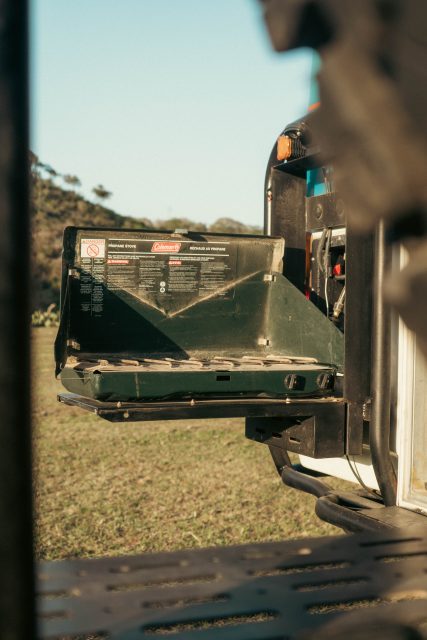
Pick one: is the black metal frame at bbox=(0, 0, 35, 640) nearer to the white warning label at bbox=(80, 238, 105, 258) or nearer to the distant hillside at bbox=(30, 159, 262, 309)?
the white warning label at bbox=(80, 238, 105, 258)

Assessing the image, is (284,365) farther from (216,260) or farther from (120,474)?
(120,474)

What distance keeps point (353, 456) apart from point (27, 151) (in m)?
3.14

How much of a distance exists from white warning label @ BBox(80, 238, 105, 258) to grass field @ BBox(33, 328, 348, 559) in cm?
104

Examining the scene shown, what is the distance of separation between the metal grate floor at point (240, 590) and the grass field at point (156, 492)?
318cm

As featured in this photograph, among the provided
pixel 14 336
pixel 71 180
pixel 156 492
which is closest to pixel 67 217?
pixel 71 180

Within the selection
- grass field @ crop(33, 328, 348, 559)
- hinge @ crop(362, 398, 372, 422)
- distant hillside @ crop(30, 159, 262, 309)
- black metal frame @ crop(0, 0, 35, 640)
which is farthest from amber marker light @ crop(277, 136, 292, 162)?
distant hillside @ crop(30, 159, 262, 309)

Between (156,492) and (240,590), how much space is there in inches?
181

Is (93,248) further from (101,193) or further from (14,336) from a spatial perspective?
(101,193)

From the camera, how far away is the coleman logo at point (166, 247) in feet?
13.7

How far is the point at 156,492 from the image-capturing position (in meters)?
5.66

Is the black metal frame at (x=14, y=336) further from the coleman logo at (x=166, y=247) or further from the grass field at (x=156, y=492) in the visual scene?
the grass field at (x=156, y=492)

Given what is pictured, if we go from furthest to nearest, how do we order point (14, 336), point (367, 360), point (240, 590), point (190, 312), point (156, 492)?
point (156, 492), point (190, 312), point (367, 360), point (240, 590), point (14, 336)

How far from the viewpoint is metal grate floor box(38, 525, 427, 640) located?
103cm

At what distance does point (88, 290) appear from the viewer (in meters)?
4.08
